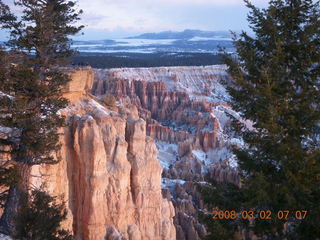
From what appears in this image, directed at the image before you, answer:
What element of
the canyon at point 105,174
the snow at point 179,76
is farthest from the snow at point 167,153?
the canyon at point 105,174

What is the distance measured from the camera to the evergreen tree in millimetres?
8906

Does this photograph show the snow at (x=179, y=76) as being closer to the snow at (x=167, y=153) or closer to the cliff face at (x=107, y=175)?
the snow at (x=167, y=153)

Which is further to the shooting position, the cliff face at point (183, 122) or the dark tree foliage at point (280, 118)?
the cliff face at point (183, 122)

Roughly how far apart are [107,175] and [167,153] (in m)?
29.9

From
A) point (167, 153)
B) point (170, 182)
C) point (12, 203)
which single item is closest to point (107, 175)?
point (12, 203)

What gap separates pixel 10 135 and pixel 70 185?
374 cm

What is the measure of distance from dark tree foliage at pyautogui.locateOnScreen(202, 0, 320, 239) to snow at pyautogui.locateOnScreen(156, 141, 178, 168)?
31.5 metres

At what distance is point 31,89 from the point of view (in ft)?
31.4

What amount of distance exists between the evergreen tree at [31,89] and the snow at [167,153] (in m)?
29.0

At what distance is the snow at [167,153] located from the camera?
40.5 m

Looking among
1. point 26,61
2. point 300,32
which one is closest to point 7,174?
point 26,61

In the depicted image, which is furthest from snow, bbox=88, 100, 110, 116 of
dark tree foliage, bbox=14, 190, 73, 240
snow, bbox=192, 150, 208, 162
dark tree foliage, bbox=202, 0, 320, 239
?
snow, bbox=192, 150, 208, 162

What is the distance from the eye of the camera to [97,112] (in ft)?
44.7

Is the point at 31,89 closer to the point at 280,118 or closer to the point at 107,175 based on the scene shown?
the point at 107,175
